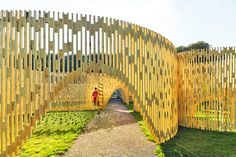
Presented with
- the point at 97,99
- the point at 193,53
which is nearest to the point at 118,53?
the point at 193,53

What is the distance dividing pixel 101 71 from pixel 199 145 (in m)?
3.48

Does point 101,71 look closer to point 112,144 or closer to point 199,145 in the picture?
point 112,144

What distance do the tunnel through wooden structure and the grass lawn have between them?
0.48 m

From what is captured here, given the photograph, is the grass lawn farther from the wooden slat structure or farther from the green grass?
the green grass

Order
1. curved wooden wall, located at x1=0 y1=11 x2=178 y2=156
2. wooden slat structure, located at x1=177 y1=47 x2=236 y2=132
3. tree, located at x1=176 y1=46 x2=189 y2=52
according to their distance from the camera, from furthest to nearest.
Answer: tree, located at x1=176 y1=46 x2=189 y2=52 < wooden slat structure, located at x1=177 y1=47 x2=236 y2=132 < curved wooden wall, located at x1=0 y1=11 x2=178 y2=156

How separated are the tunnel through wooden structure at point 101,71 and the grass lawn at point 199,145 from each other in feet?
1.57

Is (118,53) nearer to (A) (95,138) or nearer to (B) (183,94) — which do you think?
(A) (95,138)

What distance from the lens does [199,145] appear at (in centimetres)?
801

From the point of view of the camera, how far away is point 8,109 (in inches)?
233

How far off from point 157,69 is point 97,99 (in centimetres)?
1023

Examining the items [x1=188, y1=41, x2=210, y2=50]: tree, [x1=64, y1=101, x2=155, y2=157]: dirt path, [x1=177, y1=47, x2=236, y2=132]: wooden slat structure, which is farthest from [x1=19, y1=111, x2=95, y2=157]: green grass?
[x1=188, y1=41, x2=210, y2=50]: tree

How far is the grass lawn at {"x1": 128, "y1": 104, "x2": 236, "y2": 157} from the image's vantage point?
278 inches

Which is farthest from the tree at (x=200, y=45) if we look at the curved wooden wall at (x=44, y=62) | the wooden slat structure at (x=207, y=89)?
the curved wooden wall at (x=44, y=62)

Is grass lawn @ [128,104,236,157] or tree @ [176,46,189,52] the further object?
tree @ [176,46,189,52]
